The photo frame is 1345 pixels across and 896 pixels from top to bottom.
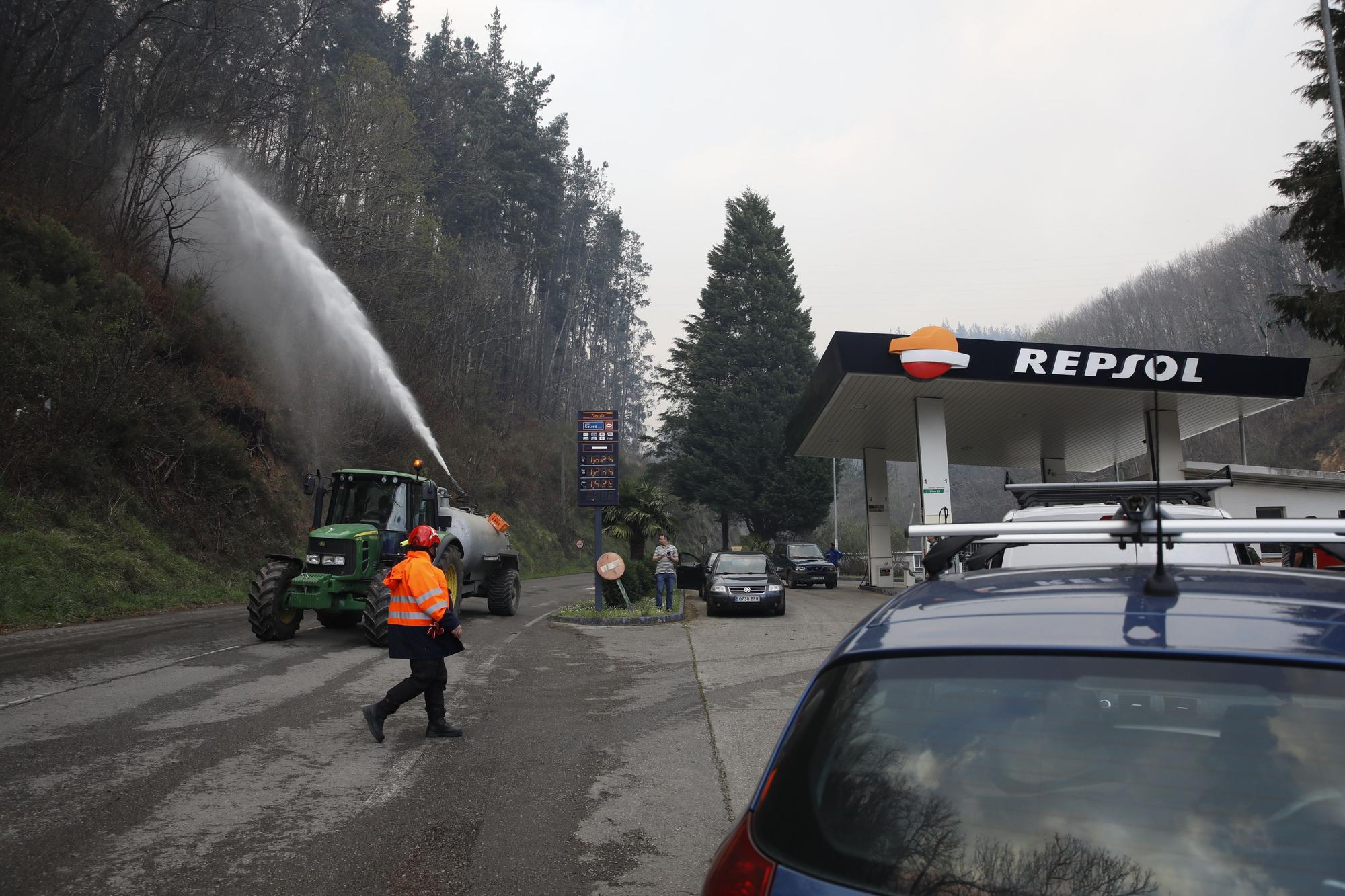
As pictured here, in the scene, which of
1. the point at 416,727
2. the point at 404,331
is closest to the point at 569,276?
the point at 404,331

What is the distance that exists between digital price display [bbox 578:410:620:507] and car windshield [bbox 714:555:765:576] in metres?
3.01

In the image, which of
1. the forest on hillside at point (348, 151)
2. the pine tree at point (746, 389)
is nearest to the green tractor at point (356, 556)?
Answer: the forest on hillside at point (348, 151)

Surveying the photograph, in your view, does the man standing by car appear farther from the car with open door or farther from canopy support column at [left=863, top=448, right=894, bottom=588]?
canopy support column at [left=863, top=448, right=894, bottom=588]

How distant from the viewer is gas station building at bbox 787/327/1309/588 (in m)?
22.8

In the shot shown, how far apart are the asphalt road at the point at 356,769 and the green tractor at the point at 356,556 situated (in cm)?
62

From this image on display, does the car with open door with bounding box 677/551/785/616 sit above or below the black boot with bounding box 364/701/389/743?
above

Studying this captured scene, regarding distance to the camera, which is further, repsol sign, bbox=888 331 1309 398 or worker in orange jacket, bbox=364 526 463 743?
repsol sign, bbox=888 331 1309 398

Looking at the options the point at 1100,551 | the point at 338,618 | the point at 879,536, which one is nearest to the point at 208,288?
the point at 338,618

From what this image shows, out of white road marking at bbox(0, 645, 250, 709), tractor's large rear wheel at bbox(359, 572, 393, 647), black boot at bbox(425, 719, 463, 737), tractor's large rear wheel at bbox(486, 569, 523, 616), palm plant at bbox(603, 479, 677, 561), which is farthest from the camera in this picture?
palm plant at bbox(603, 479, 677, 561)

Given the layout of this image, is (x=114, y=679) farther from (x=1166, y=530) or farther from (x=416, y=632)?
(x=1166, y=530)

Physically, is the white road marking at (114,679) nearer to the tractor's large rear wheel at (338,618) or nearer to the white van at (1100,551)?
the tractor's large rear wheel at (338,618)

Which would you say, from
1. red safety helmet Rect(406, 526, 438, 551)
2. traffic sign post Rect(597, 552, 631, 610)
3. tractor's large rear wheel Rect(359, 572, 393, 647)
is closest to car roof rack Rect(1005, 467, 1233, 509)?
red safety helmet Rect(406, 526, 438, 551)

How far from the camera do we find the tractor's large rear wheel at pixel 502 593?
20453 mm

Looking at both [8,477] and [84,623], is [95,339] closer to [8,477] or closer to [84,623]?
[8,477]
